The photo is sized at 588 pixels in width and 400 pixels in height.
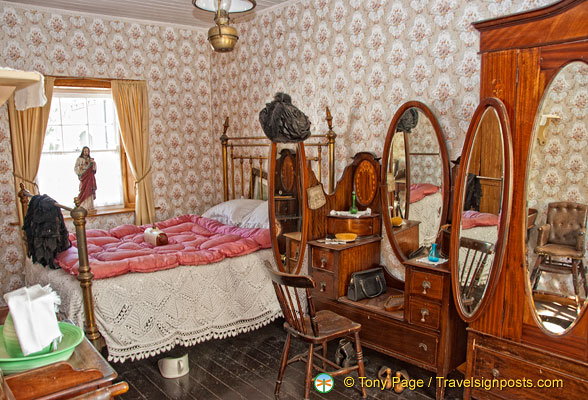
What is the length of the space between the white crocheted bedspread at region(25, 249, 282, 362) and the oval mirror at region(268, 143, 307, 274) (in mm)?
399

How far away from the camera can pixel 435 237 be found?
3.20m

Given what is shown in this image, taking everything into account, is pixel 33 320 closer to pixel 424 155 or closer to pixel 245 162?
pixel 424 155

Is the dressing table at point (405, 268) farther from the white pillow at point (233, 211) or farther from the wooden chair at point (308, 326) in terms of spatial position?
the white pillow at point (233, 211)

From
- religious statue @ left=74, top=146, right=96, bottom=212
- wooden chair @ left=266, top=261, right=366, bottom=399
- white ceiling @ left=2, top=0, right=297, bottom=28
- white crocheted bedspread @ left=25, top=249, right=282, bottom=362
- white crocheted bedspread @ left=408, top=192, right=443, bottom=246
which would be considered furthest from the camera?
religious statue @ left=74, top=146, right=96, bottom=212

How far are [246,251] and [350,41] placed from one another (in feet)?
6.38

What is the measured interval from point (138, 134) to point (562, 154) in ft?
13.9

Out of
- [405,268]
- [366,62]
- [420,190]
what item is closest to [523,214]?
[405,268]

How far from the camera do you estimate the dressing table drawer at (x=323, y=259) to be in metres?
3.38

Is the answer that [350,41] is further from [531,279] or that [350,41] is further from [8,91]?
[8,91]

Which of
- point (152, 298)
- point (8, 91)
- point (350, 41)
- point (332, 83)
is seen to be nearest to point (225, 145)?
point (332, 83)

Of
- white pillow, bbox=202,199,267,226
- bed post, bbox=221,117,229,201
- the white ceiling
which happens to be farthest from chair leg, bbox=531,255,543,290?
bed post, bbox=221,117,229,201

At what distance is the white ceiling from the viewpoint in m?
4.46

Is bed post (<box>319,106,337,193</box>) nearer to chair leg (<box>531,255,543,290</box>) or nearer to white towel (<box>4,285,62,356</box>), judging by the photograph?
chair leg (<box>531,255,543,290</box>)

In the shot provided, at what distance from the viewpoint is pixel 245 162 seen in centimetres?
528
